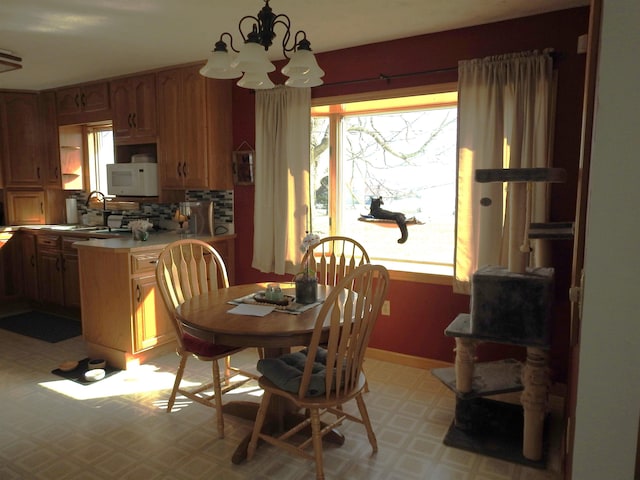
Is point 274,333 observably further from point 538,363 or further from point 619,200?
point 619,200

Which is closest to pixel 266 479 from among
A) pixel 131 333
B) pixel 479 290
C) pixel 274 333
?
pixel 274 333

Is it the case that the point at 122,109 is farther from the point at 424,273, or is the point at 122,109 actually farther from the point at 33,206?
the point at 424,273

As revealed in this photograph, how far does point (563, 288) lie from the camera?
9.16ft

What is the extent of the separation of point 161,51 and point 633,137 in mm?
3437

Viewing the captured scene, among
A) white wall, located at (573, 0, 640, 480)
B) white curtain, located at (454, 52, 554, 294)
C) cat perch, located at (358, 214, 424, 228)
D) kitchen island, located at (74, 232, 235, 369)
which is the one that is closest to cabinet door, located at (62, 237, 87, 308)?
kitchen island, located at (74, 232, 235, 369)

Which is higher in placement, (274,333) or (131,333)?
(274,333)

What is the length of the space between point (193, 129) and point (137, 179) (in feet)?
2.46

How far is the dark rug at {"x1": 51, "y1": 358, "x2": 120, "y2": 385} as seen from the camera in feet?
10.2

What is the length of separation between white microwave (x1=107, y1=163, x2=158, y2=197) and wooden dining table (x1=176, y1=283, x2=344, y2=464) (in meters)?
1.91

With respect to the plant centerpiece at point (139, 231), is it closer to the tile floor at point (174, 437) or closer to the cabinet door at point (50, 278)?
the tile floor at point (174, 437)

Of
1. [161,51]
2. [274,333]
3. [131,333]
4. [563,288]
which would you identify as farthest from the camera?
[161,51]

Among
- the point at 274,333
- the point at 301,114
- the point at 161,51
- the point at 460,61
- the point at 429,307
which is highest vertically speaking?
the point at 161,51

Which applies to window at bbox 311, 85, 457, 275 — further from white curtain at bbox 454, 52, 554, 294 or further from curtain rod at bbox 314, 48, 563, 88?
white curtain at bbox 454, 52, 554, 294

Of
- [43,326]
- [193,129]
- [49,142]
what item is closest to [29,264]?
[43,326]
